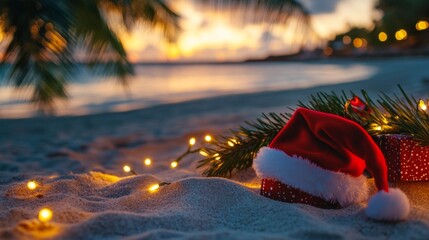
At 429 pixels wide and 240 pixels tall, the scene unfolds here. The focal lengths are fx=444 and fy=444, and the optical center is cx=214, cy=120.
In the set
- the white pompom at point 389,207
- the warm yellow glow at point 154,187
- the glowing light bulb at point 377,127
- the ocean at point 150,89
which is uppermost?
the ocean at point 150,89

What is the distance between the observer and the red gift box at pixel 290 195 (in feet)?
6.48

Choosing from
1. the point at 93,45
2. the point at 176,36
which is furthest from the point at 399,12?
the point at 93,45

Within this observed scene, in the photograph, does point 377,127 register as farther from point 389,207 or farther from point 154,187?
point 154,187

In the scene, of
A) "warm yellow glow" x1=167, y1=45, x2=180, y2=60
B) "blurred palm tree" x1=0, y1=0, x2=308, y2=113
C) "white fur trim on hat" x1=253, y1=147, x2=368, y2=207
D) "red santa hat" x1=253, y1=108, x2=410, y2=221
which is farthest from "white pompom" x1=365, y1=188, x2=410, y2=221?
"warm yellow glow" x1=167, y1=45, x2=180, y2=60

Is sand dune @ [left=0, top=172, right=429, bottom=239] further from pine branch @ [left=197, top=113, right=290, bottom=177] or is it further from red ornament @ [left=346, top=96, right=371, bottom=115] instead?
red ornament @ [left=346, top=96, right=371, bottom=115]

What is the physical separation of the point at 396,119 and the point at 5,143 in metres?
4.90

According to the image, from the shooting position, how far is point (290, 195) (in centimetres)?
200

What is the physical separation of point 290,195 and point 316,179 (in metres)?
0.15

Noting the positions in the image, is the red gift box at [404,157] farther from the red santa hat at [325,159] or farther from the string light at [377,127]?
the red santa hat at [325,159]

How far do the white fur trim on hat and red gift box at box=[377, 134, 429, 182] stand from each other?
197mm

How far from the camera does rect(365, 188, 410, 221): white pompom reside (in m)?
1.69

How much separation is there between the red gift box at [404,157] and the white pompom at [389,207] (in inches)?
14.1

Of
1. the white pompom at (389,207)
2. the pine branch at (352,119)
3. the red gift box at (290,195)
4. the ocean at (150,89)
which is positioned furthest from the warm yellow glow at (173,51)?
the white pompom at (389,207)

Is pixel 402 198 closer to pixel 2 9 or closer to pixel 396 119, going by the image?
pixel 396 119
